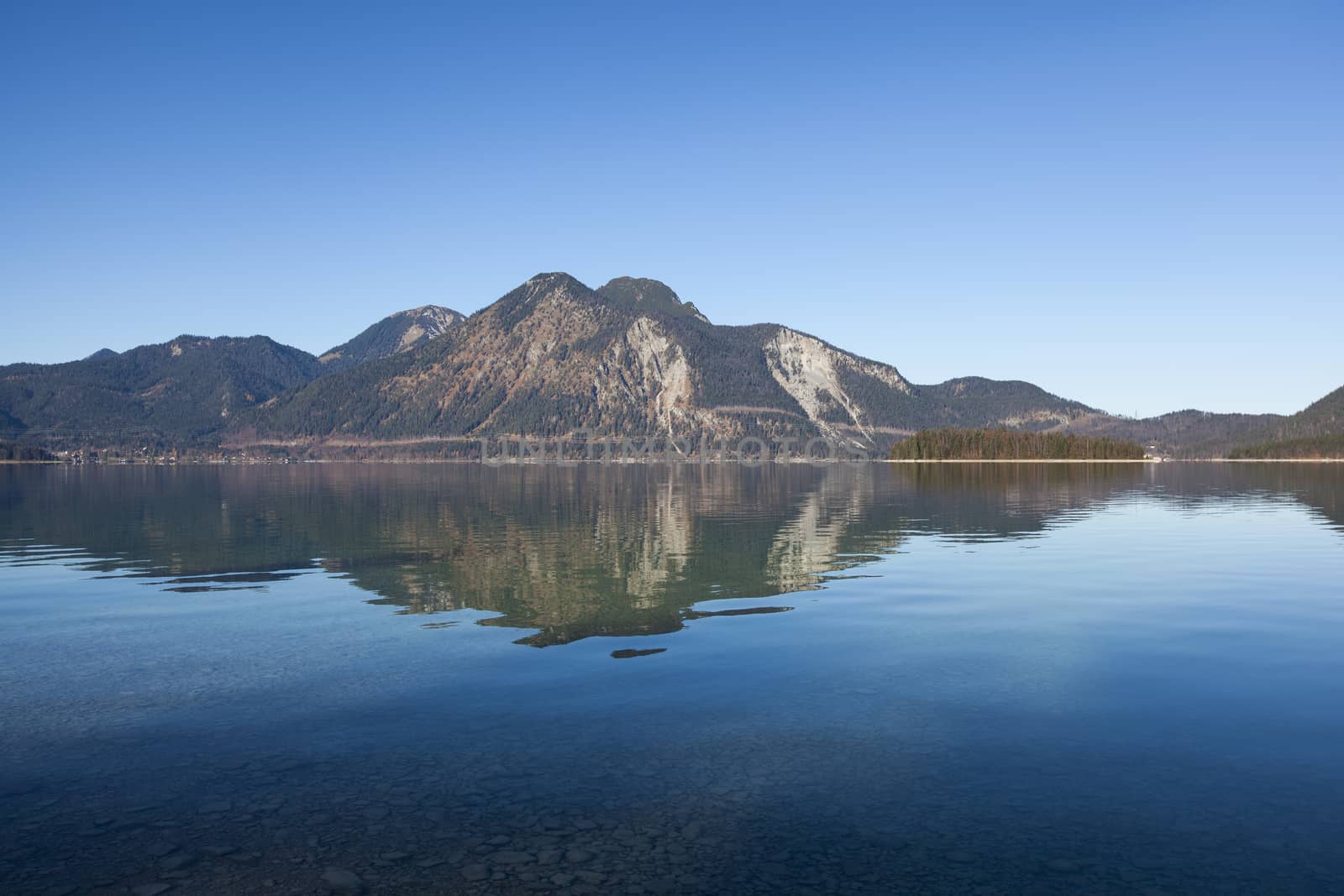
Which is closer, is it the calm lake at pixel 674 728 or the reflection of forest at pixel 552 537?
the calm lake at pixel 674 728

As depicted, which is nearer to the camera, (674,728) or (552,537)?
(674,728)

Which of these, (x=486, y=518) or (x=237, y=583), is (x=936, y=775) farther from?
(x=486, y=518)

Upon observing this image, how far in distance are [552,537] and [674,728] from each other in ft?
166

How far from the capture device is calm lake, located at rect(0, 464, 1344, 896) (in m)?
15.3

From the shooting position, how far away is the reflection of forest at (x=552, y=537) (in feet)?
144

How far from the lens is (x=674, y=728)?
22359 mm

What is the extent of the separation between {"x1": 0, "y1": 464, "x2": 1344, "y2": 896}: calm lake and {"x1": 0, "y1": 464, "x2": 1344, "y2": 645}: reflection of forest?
717 mm

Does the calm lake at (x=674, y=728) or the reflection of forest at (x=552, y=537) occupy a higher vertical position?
the reflection of forest at (x=552, y=537)

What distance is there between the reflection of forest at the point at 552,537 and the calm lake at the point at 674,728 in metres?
0.72

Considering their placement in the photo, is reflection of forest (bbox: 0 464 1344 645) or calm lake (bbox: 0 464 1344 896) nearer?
calm lake (bbox: 0 464 1344 896)

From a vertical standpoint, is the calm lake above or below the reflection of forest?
below

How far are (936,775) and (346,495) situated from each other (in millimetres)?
138073

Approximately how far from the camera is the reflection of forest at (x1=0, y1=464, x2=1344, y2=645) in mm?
43844

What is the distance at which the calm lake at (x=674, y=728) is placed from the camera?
15.3 m
